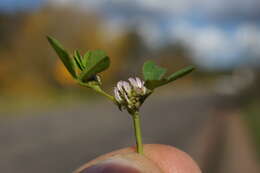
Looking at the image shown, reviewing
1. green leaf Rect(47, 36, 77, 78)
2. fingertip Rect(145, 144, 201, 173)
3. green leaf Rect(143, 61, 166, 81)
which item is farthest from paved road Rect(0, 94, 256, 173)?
green leaf Rect(47, 36, 77, 78)

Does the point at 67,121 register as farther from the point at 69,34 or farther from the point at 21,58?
the point at 69,34

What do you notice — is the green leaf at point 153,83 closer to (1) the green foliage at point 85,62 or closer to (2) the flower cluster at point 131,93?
(2) the flower cluster at point 131,93

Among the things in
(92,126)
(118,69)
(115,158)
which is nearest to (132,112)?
(115,158)

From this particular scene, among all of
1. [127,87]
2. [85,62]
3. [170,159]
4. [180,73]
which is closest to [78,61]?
[85,62]

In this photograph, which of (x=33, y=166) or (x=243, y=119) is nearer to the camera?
(x=33, y=166)

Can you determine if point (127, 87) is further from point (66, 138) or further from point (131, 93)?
point (66, 138)

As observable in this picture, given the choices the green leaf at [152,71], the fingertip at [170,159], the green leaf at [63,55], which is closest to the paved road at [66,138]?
the fingertip at [170,159]
